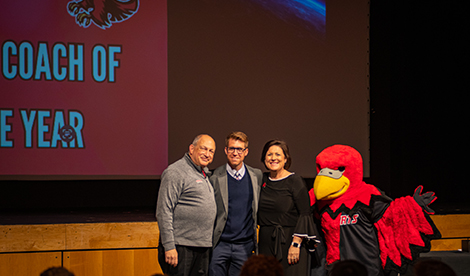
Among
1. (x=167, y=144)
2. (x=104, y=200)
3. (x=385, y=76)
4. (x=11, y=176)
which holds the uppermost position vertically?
(x=385, y=76)

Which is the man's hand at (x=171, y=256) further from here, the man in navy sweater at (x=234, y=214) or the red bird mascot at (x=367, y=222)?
the red bird mascot at (x=367, y=222)

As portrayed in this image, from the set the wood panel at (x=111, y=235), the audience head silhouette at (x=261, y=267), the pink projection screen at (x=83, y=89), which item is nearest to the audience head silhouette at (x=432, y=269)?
the audience head silhouette at (x=261, y=267)

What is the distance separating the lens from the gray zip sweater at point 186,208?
2314 mm

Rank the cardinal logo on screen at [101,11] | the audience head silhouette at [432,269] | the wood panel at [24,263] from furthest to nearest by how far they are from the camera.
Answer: the cardinal logo on screen at [101,11]
the wood panel at [24,263]
the audience head silhouette at [432,269]

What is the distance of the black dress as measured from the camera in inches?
90.9

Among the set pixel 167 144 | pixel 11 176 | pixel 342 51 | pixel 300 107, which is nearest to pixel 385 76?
pixel 342 51

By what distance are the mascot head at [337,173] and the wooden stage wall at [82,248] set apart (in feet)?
4.59

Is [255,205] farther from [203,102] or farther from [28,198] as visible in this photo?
[28,198]

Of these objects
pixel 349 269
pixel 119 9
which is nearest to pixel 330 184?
pixel 349 269

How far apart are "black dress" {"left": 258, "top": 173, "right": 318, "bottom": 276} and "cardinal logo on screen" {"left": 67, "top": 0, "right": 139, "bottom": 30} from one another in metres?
2.34

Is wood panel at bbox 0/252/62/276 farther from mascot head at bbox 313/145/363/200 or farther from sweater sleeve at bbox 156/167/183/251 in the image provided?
mascot head at bbox 313/145/363/200

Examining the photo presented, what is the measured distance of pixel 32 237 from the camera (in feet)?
10.00

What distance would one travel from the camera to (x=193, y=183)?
2357 mm

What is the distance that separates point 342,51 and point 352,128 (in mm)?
741
